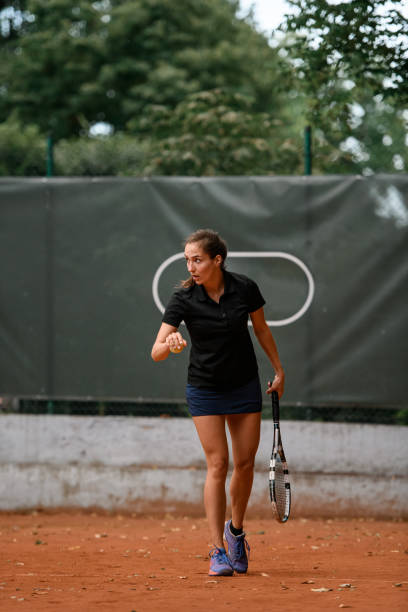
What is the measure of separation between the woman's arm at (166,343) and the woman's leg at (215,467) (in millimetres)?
508

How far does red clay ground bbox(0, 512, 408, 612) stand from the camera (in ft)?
13.6

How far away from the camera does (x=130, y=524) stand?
693cm

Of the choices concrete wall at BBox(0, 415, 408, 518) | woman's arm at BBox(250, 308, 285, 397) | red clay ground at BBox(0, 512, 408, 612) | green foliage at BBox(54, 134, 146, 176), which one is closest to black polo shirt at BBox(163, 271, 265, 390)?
woman's arm at BBox(250, 308, 285, 397)

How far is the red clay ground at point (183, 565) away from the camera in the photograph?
4152 millimetres

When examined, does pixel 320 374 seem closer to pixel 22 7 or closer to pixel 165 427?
pixel 165 427

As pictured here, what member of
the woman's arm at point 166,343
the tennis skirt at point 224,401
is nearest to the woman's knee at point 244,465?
the tennis skirt at point 224,401

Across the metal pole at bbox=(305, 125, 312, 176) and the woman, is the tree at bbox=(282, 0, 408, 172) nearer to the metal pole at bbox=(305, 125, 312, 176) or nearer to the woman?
the metal pole at bbox=(305, 125, 312, 176)

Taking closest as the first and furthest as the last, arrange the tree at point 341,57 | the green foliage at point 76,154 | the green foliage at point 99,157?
the tree at point 341,57 < the green foliage at point 76,154 < the green foliage at point 99,157

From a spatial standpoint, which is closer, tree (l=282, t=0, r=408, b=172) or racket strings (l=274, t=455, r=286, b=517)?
racket strings (l=274, t=455, r=286, b=517)

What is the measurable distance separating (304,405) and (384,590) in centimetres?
265

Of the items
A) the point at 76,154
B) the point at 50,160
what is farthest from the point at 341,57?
the point at 76,154

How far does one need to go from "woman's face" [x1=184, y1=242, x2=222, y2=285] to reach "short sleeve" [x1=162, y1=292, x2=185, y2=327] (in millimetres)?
151

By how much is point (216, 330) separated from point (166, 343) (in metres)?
0.44

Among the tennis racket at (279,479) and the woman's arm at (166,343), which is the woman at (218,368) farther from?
the tennis racket at (279,479)
